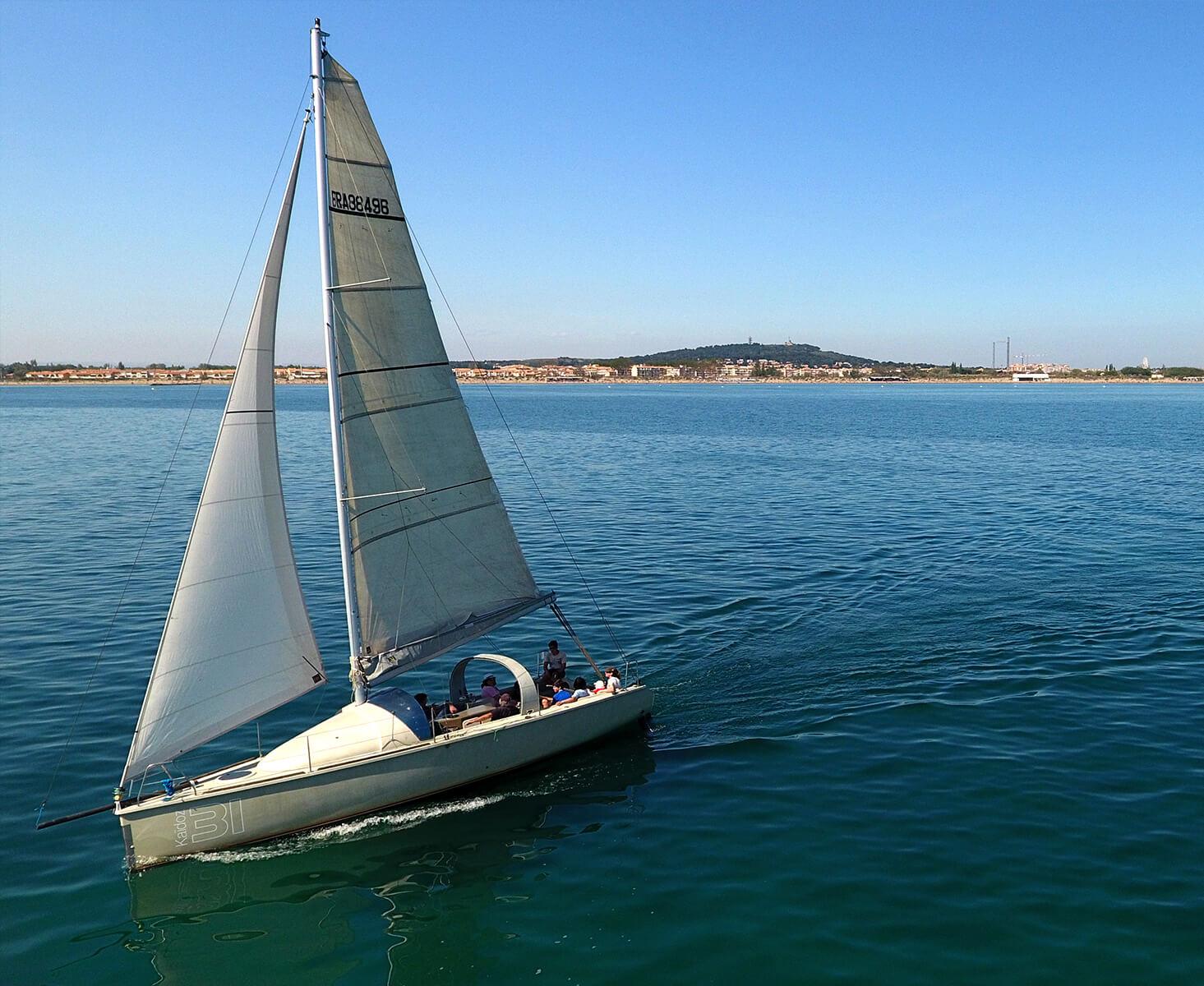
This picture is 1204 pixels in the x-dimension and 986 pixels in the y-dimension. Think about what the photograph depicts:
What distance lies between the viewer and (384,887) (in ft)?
49.3

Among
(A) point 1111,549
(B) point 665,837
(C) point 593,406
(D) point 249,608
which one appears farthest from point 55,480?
(C) point 593,406

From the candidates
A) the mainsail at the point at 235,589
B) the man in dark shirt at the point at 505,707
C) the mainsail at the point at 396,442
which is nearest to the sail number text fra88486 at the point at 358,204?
the mainsail at the point at 396,442

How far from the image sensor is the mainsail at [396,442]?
17.1 m

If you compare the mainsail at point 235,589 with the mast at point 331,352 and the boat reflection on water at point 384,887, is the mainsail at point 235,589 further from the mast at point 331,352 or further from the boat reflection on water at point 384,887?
the boat reflection on water at point 384,887

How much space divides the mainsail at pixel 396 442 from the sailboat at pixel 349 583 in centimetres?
4

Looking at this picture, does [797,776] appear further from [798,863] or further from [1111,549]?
[1111,549]

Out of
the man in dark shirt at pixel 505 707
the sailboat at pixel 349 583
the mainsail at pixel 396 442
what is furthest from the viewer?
the man in dark shirt at pixel 505 707

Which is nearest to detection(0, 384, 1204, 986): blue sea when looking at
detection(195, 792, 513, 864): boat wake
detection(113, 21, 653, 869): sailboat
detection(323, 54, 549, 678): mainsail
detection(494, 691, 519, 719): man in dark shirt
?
detection(195, 792, 513, 864): boat wake

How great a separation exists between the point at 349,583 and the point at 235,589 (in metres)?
2.04

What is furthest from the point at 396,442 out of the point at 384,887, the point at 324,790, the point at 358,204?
the point at 384,887

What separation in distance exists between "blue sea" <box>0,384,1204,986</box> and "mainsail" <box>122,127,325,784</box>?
8.08 feet

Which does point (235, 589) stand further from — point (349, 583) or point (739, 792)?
point (739, 792)

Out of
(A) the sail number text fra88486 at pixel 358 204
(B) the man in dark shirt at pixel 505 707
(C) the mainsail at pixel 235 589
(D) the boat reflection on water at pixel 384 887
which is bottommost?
(D) the boat reflection on water at pixel 384 887

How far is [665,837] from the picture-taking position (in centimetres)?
1625
